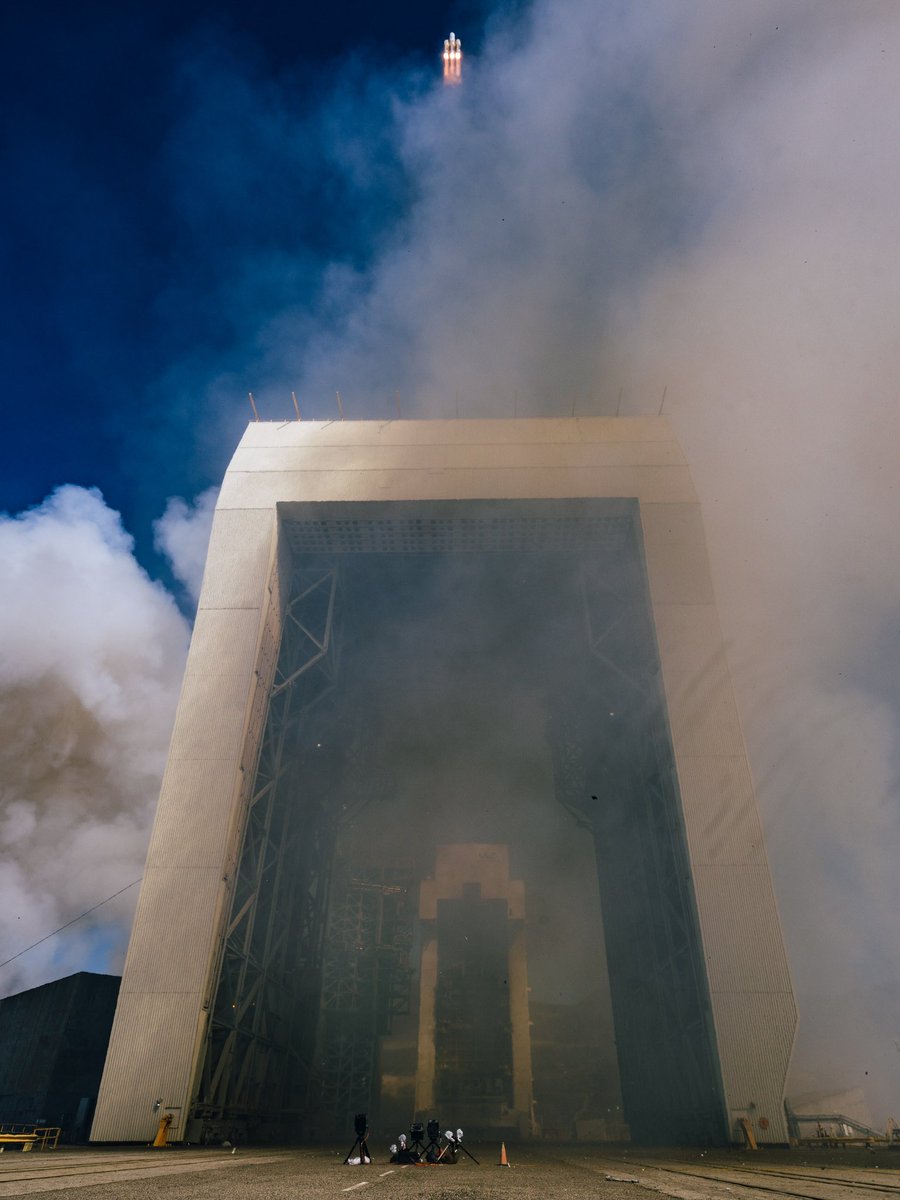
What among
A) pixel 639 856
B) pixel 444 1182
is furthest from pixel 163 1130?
pixel 639 856

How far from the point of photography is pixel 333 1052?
26562 millimetres

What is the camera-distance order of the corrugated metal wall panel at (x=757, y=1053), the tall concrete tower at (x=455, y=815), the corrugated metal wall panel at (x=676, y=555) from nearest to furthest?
the corrugated metal wall panel at (x=757, y=1053) < the tall concrete tower at (x=455, y=815) < the corrugated metal wall panel at (x=676, y=555)

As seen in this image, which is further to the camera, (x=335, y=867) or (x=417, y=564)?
(x=335, y=867)

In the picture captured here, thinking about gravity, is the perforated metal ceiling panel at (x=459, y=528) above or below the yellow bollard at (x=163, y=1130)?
above

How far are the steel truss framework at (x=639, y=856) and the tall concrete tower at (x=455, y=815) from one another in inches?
5.1

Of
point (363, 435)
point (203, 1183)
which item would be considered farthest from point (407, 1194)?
point (363, 435)

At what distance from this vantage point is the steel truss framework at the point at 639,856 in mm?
17656

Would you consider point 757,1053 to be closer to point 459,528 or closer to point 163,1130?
point 163,1130

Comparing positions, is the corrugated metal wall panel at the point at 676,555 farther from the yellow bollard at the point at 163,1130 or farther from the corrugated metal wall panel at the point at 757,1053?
the yellow bollard at the point at 163,1130

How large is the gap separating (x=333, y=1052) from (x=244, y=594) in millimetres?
17653

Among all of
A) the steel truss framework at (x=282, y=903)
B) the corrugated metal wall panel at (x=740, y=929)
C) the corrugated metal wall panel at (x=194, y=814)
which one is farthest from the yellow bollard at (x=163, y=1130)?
the corrugated metal wall panel at (x=740, y=929)

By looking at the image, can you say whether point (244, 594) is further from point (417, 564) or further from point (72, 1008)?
point (72, 1008)

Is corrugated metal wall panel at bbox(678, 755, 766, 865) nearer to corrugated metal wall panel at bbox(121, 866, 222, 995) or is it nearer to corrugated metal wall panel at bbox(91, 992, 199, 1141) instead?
corrugated metal wall panel at bbox(121, 866, 222, 995)

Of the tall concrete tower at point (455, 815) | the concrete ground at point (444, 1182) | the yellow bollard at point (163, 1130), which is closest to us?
the concrete ground at point (444, 1182)
